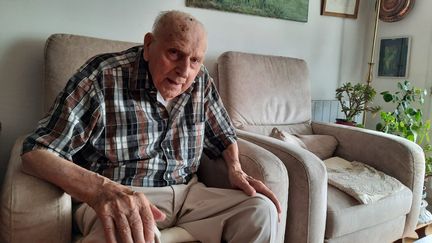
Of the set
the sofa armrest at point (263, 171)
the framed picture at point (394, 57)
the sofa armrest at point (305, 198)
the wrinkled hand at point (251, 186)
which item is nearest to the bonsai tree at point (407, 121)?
the framed picture at point (394, 57)

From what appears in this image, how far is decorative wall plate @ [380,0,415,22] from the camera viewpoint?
2389 millimetres

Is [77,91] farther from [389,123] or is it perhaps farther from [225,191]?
[389,123]

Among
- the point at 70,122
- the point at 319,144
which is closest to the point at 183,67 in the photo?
the point at 70,122

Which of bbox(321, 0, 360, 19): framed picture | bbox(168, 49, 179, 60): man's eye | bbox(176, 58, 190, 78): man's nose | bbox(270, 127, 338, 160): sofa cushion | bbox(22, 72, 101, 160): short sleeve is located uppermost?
bbox(321, 0, 360, 19): framed picture

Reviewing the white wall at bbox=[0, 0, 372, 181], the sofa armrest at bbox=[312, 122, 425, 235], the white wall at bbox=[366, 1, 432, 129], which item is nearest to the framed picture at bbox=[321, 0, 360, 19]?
the white wall at bbox=[0, 0, 372, 181]

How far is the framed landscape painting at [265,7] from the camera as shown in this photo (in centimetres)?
188

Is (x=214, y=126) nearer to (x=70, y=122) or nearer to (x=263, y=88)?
(x=70, y=122)

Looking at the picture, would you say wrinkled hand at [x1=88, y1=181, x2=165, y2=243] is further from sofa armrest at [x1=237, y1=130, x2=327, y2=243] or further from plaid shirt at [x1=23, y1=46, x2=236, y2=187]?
sofa armrest at [x1=237, y1=130, x2=327, y2=243]

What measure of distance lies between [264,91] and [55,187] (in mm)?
1304

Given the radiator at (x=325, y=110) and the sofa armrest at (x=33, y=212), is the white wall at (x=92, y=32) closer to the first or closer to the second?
the radiator at (x=325, y=110)

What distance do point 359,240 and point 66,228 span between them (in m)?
1.15

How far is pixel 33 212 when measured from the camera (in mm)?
805

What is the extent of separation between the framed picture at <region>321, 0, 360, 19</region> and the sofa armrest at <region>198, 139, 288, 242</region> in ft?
4.87

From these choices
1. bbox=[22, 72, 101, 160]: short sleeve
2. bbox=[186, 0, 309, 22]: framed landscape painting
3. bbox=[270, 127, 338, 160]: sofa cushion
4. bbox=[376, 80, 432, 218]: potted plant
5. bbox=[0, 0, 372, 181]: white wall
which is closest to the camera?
bbox=[22, 72, 101, 160]: short sleeve
